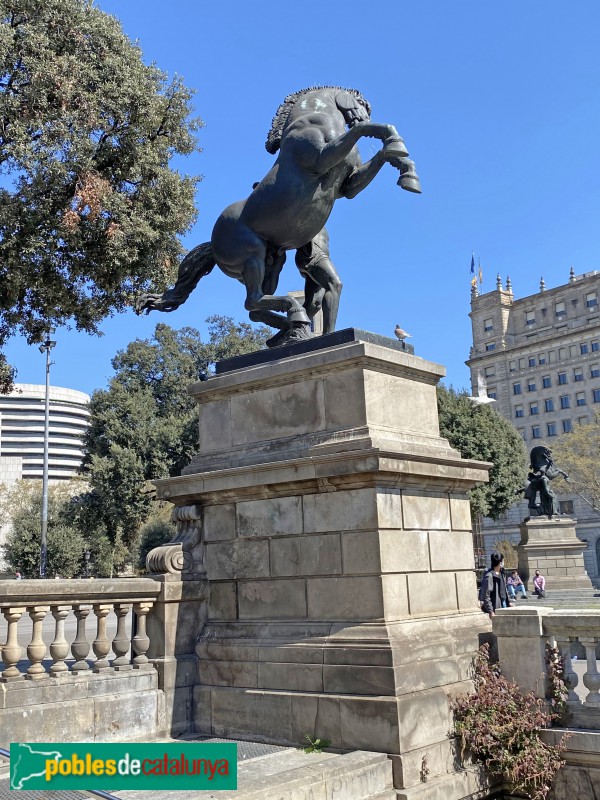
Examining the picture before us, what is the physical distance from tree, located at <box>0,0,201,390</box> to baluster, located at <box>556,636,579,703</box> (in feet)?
30.8

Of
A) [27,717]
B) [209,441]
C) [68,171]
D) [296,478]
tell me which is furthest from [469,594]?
[68,171]

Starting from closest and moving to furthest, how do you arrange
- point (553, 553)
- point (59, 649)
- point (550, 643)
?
point (59, 649)
point (550, 643)
point (553, 553)

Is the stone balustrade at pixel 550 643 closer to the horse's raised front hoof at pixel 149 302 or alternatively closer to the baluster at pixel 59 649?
the baluster at pixel 59 649

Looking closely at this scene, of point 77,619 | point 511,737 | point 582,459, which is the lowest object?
point 511,737

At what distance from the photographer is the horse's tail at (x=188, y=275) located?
9430mm

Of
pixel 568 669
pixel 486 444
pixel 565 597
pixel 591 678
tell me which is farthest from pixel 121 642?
pixel 486 444

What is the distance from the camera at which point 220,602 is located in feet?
26.5

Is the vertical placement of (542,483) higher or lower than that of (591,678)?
higher

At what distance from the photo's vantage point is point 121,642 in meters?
7.61

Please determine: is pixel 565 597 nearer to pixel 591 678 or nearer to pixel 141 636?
pixel 591 678

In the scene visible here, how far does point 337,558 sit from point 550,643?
2.22m

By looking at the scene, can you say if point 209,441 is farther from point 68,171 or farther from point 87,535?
point 87,535

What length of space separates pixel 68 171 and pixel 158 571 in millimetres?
7442

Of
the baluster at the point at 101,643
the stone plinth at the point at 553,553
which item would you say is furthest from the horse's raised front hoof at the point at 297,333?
the stone plinth at the point at 553,553
